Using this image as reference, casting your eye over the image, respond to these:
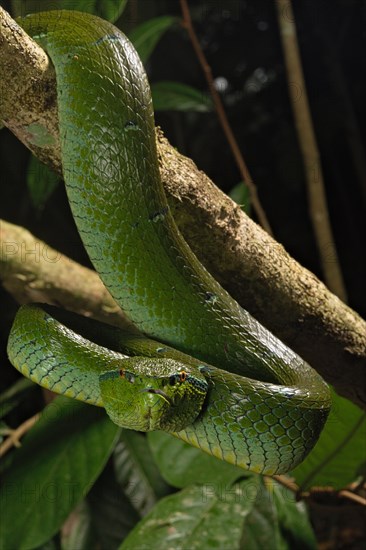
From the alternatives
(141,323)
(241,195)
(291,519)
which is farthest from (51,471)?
(241,195)

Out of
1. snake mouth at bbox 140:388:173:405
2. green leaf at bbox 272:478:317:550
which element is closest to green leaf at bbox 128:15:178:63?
snake mouth at bbox 140:388:173:405

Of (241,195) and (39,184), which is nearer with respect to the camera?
(39,184)

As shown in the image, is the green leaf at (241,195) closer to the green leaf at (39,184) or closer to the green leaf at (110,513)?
the green leaf at (39,184)

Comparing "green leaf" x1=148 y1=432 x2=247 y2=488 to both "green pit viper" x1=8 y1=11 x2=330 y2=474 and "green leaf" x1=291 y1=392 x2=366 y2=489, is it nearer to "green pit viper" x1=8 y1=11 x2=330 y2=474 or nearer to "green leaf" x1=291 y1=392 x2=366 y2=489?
"green leaf" x1=291 y1=392 x2=366 y2=489

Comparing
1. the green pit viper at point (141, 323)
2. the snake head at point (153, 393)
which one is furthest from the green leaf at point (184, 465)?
the snake head at point (153, 393)

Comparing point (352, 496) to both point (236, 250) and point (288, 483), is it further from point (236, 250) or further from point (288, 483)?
point (236, 250)

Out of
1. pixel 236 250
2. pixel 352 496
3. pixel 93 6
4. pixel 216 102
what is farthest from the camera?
pixel 216 102

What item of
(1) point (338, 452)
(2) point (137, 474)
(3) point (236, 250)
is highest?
(3) point (236, 250)
